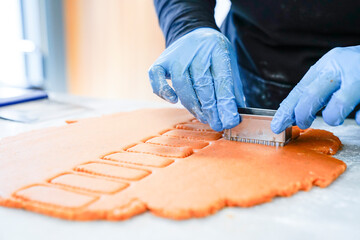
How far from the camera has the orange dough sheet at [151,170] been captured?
0.95 meters

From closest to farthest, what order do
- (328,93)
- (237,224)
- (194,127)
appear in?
1. (237,224)
2. (328,93)
3. (194,127)

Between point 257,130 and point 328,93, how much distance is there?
1.06ft

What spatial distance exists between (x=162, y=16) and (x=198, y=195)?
1.41 meters

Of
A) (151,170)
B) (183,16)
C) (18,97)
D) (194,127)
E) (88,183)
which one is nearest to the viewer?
(88,183)

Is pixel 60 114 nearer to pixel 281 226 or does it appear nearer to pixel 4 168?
pixel 4 168

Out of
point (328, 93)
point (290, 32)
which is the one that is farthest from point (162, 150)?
point (290, 32)

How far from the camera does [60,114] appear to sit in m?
2.22

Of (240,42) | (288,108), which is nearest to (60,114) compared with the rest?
(240,42)

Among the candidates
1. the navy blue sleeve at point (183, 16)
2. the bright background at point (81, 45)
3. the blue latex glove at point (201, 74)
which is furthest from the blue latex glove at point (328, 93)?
the bright background at point (81, 45)

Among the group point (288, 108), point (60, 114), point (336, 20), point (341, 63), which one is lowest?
point (60, 114)

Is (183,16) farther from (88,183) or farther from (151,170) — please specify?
(88,183)

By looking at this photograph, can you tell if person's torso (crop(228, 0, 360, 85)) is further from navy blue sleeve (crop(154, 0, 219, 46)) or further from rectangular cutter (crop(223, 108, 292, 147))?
rectangular cutter (crop(223, 108, 292, 147))

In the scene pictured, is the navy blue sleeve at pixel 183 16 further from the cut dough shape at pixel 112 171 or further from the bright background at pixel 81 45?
the bright background at pixel 81 45

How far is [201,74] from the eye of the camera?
4.92 feet
